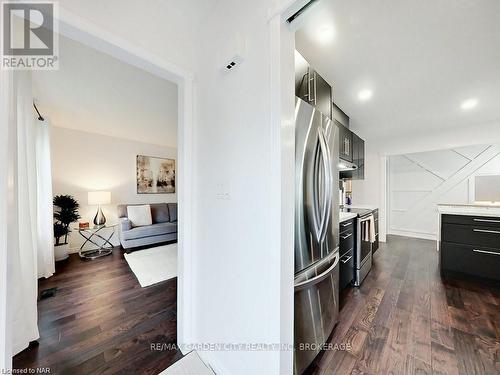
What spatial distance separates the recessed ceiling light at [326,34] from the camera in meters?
1.43

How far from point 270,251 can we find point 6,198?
1170 millimetres

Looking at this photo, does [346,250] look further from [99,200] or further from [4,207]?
[99,200]

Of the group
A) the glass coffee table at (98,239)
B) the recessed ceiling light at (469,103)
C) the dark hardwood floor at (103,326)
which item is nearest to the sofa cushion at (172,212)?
the glass coffee table at (98,239)

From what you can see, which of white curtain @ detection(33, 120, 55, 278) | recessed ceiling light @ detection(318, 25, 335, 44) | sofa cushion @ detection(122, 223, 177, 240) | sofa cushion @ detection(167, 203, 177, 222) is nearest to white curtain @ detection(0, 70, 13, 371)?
recessed ceiling light @ detection(318, 25, 335, 44)

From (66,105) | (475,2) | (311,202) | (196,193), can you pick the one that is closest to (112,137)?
(66,105)

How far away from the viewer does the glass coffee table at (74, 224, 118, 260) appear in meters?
3.49

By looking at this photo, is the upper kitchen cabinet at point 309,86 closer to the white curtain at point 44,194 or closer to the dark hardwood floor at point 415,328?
the dark hardwood floor at point 415,328

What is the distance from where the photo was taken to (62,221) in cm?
321

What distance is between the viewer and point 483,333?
1551 millimetres

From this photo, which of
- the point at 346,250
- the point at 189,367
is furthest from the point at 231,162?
the point at 346,250

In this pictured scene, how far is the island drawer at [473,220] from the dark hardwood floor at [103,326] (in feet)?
11.8

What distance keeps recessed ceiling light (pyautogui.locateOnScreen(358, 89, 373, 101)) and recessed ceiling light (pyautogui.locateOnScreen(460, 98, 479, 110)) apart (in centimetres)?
138

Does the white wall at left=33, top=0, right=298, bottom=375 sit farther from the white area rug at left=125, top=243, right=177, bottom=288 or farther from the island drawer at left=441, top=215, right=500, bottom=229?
the island drawer at left=441, top=215, right=500, bottom=229

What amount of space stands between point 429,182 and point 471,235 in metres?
2.76
